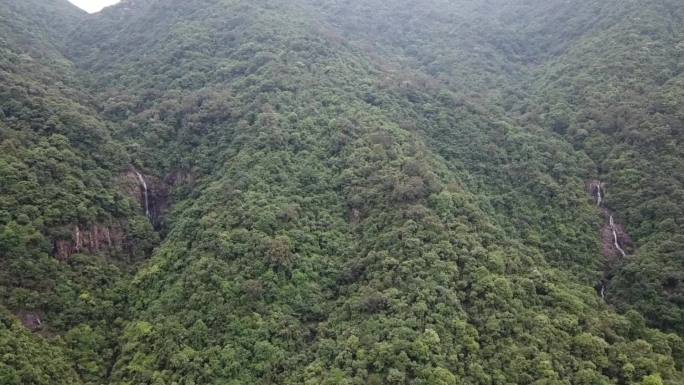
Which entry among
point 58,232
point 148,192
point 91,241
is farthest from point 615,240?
point 58,232

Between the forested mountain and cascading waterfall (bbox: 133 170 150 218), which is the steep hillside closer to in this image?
the forested mountain

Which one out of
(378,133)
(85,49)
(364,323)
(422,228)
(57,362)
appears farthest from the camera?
(85,49)

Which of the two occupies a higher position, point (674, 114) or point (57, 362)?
point (674, 114)

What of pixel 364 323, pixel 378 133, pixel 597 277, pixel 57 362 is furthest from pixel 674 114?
pixel 57 362

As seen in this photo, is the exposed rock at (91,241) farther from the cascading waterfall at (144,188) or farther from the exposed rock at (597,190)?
the exposed rock at (597,190)

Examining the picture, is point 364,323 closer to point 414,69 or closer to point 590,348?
point 590,348

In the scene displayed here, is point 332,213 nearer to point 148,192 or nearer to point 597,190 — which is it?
point 148,192

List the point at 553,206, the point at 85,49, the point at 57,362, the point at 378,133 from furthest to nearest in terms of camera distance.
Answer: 1. the point at 85,49
2. the point at 378,133
3. the point at 553,206
4. the point at 57,362

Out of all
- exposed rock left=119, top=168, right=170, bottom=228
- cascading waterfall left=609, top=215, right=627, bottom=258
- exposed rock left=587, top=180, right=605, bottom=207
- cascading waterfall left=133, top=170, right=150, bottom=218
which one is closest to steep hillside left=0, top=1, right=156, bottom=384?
exposed rock left=119, top=168, right=170, bottom=228

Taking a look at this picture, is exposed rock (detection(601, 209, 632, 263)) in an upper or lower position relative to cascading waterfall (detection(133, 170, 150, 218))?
lower
